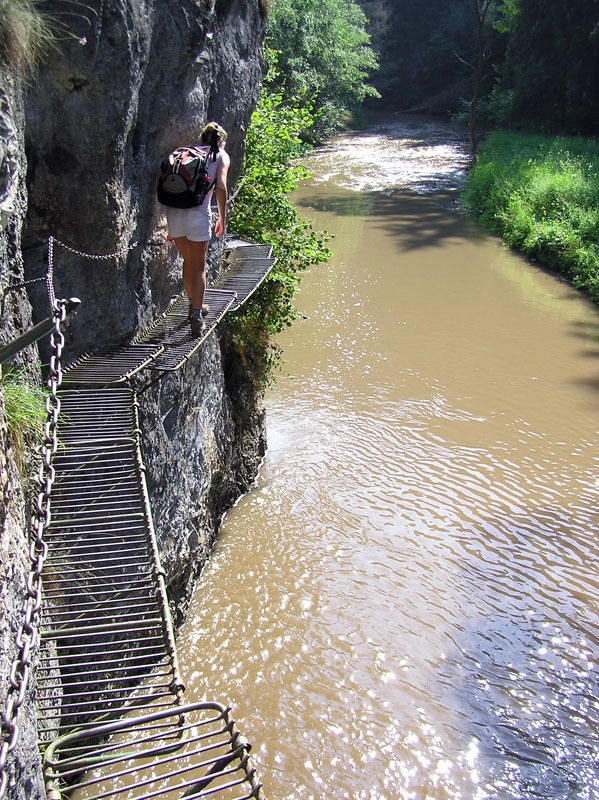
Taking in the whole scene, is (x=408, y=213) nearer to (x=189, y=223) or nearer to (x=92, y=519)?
(x=189, y=223)

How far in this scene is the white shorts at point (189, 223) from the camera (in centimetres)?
533

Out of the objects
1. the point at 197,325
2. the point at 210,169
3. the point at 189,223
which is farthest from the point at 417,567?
the point at 210,169

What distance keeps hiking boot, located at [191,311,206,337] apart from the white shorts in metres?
0.60

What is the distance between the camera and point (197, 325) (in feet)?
18.4

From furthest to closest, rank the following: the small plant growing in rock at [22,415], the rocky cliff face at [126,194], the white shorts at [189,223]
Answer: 1. the white shorts at [189,223]
2. the rocky cliff face at [126,194]
3. the small plant growing in rock at [22,415]

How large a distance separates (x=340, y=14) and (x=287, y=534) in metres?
28.2

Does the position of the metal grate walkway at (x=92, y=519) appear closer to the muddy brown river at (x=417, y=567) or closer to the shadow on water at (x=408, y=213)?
the muddy brown river at (x=417, y=567)

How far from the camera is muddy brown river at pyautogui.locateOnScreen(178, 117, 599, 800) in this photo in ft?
16.7

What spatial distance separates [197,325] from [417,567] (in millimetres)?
3081

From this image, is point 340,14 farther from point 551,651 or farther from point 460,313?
point 551,651

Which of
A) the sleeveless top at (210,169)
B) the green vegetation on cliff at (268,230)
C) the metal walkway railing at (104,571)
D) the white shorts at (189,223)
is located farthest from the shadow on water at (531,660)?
the sleeveless top at (210,169)

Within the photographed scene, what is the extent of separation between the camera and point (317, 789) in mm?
4750

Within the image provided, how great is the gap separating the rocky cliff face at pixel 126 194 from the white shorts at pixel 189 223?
0.21m

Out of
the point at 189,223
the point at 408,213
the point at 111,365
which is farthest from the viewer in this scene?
the point at 408,213
